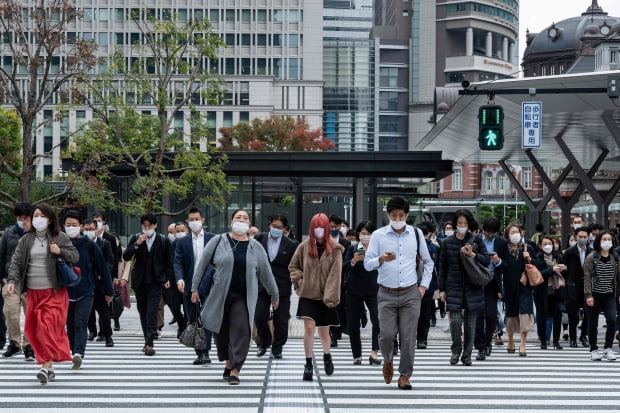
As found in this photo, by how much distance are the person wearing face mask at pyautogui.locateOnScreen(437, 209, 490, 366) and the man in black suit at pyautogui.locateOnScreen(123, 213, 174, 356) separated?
3725 mm

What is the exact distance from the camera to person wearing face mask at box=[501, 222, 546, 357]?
1477 cm

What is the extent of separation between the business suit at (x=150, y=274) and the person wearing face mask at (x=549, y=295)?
5.36m

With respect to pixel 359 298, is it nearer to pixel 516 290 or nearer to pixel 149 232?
pixel 516 290

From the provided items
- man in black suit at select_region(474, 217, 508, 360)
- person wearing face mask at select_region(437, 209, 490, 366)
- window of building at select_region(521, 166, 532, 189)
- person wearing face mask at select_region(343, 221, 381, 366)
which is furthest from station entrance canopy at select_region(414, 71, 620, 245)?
window of building at select_region(521, 166, 532, 189)

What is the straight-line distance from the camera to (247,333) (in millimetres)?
11188

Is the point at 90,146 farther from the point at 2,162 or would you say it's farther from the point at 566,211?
the point at 566,211

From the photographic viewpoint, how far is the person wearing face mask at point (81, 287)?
12477 mm

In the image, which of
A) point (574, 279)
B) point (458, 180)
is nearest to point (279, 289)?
point (574, 279)

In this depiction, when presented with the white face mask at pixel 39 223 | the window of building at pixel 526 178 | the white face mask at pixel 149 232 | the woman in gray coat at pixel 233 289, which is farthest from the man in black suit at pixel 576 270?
the window of building at pixel 526 178

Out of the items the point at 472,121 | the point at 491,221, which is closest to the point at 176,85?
the point at 472,121

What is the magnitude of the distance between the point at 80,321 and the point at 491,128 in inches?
377

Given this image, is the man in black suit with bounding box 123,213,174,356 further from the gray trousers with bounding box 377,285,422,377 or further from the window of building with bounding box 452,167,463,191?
the window of building with bounding box 452,167,463,191

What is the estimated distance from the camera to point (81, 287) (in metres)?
12.8

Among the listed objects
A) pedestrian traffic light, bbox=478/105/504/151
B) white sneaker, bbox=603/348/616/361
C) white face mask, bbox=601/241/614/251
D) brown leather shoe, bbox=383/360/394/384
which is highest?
pedestrian traffic light, bbox=478/105/504/151
